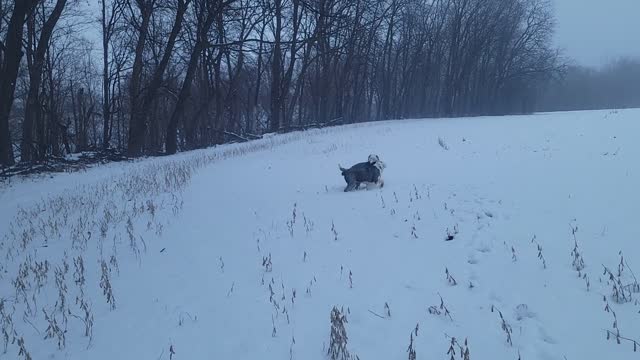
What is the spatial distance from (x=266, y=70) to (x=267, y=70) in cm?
150

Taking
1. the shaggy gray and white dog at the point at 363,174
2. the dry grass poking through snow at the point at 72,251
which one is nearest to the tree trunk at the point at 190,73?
the dry grass poking through snow at the point at 72,251

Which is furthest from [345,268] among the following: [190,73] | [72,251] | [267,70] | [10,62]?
[267,70]

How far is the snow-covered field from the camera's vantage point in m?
3.93

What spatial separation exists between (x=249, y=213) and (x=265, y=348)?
13.0ft

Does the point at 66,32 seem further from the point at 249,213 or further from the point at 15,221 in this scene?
the point at 249,213

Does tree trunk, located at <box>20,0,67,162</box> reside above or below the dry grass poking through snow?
above

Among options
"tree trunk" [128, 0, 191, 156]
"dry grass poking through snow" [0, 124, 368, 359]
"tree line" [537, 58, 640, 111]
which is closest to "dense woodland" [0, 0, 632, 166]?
"tree trunk" [128, 0, 191, 156]

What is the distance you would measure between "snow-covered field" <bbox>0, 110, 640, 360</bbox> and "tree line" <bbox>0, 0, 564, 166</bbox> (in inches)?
497

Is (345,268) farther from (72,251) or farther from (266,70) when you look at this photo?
(266,70)

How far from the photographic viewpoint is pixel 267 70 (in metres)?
42.7

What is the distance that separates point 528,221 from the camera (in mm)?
5969

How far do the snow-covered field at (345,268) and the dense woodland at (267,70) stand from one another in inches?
525

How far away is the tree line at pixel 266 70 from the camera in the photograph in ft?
79.5

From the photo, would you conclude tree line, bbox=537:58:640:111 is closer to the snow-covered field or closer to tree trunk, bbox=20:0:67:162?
tree trunk, bbox=20:0:67:162
